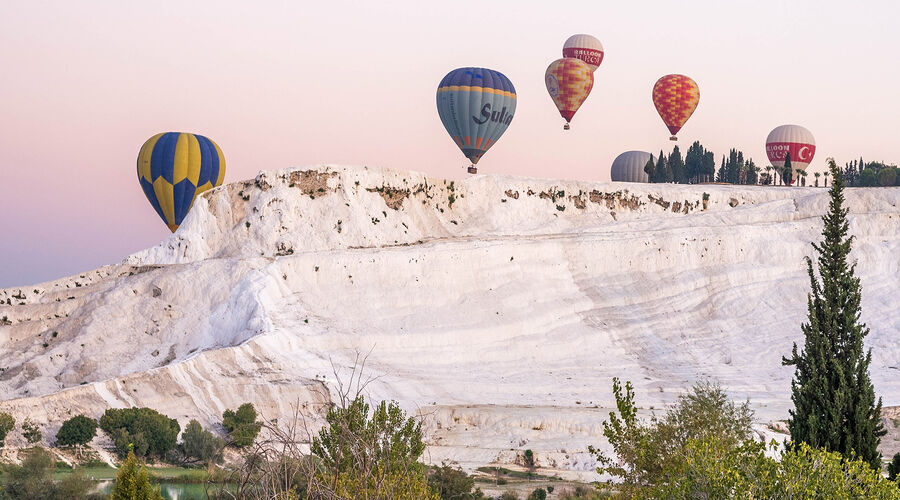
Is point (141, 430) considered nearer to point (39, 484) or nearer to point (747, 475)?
point (39, 484)

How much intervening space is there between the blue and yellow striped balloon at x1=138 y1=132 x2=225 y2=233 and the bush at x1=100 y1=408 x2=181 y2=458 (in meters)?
30.4

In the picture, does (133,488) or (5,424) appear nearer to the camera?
(133,488)

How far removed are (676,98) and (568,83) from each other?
13.8 meters

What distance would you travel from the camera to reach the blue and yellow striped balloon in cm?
7825

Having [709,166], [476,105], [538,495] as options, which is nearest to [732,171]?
[709,166]

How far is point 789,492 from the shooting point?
20.7m

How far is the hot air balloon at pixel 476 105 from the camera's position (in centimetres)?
8781

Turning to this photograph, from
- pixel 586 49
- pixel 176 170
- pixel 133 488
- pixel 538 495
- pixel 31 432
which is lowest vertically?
pixel 538 495

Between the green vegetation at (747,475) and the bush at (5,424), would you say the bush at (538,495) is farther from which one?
the bush at (5,424)

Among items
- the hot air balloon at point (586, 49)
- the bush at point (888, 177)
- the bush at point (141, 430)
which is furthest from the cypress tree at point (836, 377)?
the bush at point (888, 177)

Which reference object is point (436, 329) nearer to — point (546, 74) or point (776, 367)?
point (776, 367)

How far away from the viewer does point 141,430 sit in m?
51.0

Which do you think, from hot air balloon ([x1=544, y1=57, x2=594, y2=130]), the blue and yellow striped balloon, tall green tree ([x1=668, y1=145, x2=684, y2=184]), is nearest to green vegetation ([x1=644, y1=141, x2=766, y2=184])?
tall green tree ([x1=668, y1=145, x2=684, y2=184])

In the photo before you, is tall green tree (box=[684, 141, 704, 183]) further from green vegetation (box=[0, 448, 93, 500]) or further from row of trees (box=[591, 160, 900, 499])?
green vegetation (box=[0, 448, 93, 500])
